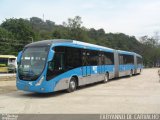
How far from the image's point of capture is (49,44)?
14.7m

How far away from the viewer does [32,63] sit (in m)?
14.4

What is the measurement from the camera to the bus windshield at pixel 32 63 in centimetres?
1413

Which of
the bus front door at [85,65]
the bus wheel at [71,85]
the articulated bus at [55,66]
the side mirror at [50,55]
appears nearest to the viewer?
the articulated bus at [55,66]

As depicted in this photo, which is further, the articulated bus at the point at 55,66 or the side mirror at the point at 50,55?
the side mirror at the point at 50,55

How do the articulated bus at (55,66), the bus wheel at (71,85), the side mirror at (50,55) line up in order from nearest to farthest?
the articulated bus at (55,66), the side mirror at (50,55), the bus wheel at (71,85)

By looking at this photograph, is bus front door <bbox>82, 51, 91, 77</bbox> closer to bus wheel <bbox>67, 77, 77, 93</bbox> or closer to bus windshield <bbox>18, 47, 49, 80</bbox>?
bus wheel <bbox>67, 77, 77, 93</bbox>

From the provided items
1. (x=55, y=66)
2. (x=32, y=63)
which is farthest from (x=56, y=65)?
(x=32, y=63)

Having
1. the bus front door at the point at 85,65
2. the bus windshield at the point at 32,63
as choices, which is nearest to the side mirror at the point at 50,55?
the bus windshield at the point at 32,63

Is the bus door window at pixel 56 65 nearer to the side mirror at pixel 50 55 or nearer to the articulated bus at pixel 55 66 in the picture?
the articulated bus at pixel 55 66

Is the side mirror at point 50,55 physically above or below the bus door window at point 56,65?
above

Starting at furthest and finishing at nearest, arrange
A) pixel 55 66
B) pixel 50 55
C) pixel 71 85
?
pixel 71 85 → pixel 55 66 → pixel 50 55

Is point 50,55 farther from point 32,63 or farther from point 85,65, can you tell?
point 85,65

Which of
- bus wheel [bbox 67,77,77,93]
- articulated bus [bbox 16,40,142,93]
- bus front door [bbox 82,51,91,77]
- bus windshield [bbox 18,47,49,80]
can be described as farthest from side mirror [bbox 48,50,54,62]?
bus front door [bbox 82,51,91,77]

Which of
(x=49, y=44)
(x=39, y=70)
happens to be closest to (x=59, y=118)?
(x=39, y=70)
